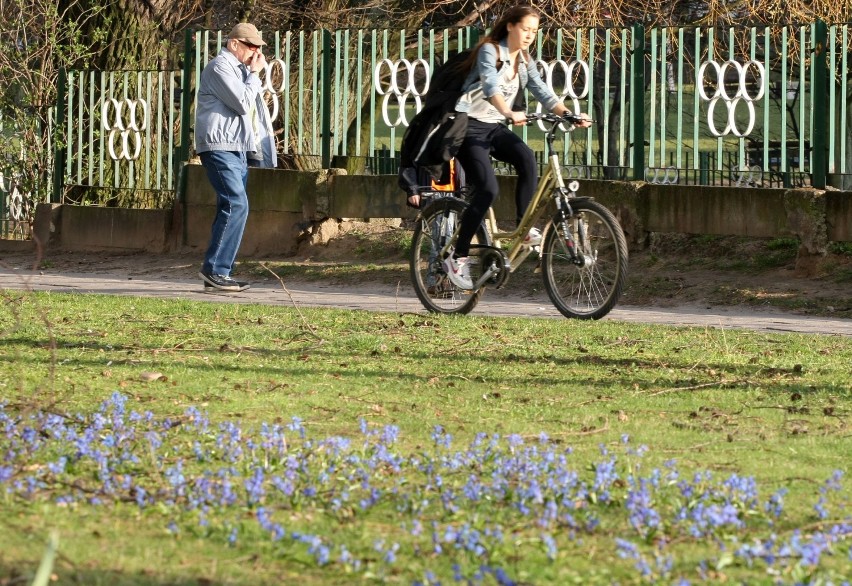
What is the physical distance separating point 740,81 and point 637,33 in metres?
1.06

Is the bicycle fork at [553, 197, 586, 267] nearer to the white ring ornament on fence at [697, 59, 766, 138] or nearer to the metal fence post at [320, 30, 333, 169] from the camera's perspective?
the white ring ornament on fence at [697, 59, 766, 138]

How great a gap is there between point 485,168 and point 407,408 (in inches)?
149

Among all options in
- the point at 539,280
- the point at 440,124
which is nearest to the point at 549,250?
the point at 440,124

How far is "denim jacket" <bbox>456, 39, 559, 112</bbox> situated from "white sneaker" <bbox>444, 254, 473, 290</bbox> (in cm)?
95

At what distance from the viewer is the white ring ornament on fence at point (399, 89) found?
45.6 ft

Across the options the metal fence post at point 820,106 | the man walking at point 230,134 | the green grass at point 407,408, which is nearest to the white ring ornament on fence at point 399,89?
the man walking at point 230,134

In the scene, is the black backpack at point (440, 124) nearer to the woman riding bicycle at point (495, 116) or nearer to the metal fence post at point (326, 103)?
the woman riding bicycle at point (495, 116)

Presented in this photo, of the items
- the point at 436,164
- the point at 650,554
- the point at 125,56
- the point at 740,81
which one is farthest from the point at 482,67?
the point at 125,56

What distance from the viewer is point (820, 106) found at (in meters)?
12.0

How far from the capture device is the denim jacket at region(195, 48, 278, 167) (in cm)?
1120

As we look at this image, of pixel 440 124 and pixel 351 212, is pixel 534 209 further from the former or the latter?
pixel 351 212

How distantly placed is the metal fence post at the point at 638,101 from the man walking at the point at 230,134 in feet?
10.5

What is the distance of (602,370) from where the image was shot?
23.3 feet

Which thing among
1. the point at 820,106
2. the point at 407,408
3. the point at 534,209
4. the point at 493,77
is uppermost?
the point at 820,106
